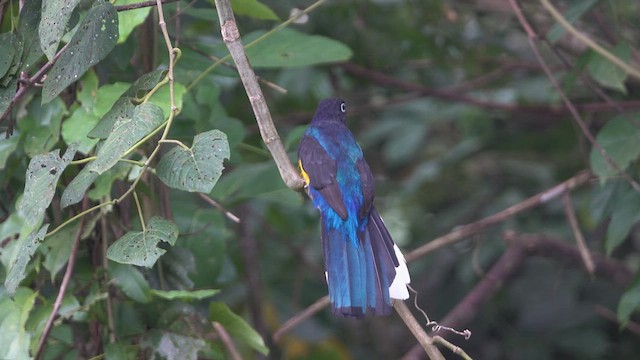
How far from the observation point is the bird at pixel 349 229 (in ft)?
6.64

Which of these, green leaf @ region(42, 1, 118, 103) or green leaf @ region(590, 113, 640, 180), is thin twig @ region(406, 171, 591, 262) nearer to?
green leaf @ region(590, 113, 640, 180)

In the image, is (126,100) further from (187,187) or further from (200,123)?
(200,123)

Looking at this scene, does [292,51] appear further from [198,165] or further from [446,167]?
[446,167]

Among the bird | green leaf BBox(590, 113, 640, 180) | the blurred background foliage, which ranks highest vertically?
the bird

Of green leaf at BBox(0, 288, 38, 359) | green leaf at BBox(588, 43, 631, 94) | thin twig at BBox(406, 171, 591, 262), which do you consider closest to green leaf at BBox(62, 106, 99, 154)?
green leaf at BBox(0, 288, 38, 359)

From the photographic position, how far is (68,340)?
2547mm

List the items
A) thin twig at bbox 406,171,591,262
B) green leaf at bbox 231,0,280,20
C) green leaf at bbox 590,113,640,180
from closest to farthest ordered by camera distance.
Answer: green leaf at bbox 231,0,280,20
green leaf at bbox 590,113,640,180
thin twig at bbox 406,171,591,262

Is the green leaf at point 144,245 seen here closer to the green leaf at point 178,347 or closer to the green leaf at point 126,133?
the green leaf at point 126,133

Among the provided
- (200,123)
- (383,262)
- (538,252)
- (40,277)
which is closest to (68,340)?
(40,277)

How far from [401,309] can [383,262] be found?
222mm

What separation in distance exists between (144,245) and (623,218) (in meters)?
1.60

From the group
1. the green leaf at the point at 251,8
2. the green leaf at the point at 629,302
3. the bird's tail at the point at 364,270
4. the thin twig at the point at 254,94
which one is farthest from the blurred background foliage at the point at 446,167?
the thin twig at the point at 254,94

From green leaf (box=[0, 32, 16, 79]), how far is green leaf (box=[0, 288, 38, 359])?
19.6 inches

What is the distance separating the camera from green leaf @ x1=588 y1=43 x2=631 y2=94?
2.98 m
